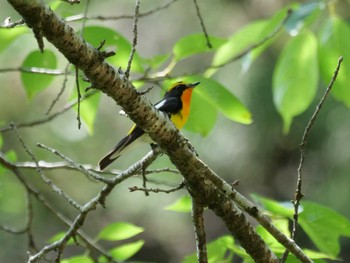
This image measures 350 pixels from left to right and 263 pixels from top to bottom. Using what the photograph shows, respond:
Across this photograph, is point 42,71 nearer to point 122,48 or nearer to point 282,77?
point 122,48

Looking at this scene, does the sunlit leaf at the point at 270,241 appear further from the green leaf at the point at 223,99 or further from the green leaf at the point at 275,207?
the green leaf at the point at 223,99

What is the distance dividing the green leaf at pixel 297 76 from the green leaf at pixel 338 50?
0.21 ft

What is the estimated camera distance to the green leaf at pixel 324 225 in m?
2.63

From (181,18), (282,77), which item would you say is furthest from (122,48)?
(181,18)

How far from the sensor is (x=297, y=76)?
127 inches

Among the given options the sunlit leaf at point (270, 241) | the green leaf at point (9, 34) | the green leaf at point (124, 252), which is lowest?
the sunlit leaf at point (270, 241)

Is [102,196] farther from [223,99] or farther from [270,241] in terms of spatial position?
[223,99]

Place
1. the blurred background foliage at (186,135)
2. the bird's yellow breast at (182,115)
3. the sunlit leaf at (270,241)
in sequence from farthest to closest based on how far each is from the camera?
1. the blurred background foliage at (186,135)
2. the bird's yellow breast at (182,115)
3. the sunlit leaf at (270,241)

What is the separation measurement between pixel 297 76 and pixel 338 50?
0.74 ft

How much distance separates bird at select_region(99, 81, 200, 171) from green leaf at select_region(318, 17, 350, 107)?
33.0 inches

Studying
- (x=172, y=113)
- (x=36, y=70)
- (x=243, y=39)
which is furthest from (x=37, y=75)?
(x=172, y=113)

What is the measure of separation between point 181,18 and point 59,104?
178 centimetres

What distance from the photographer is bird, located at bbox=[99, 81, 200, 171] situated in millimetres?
3854

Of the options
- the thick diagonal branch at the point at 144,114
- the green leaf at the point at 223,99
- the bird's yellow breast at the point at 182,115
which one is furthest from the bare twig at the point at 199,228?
the bird's yellow breast at the point at 182,115
